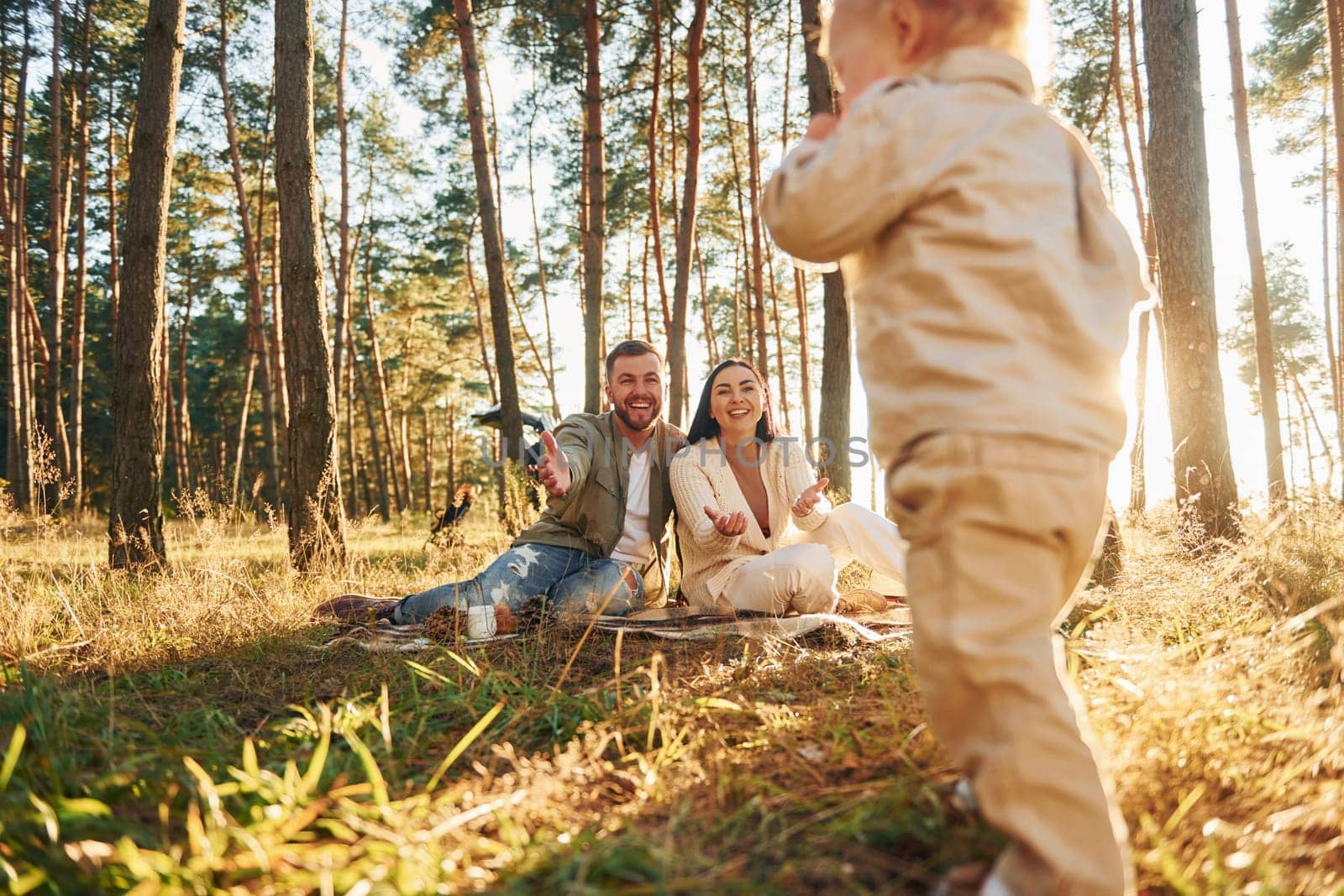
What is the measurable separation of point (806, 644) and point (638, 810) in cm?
204

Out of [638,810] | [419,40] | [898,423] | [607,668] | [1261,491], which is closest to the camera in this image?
[898,423]

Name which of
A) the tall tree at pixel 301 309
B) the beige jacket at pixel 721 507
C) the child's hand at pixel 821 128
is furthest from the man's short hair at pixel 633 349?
the child's hand at pixel 821 128

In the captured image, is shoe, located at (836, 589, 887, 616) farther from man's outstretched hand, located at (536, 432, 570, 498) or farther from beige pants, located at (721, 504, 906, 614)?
man's outstretched hand, located at (536, 432, 570, 498)

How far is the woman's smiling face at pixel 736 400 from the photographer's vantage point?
4.51 metres

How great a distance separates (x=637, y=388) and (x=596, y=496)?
0.64 m

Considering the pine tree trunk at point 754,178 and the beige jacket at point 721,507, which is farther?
the pine tree trunk at point 754,178

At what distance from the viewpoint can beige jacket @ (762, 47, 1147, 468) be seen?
1.43m

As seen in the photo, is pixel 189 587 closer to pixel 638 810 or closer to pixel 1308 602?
pixel 638 810

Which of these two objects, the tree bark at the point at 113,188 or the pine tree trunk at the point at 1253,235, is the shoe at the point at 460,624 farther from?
Result: the tree bark at the point at 113,188

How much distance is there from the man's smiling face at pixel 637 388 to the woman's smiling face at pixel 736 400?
0.33 metres

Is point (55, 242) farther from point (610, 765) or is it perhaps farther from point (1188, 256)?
point (1188, 256)

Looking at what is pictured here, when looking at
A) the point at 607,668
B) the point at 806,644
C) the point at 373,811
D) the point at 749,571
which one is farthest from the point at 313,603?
the point at 373,811

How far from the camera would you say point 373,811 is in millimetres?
1668

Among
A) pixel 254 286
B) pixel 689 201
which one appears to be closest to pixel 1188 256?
pixel 689 201
